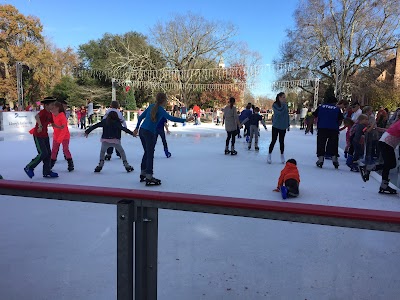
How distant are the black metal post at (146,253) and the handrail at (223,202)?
81 mm

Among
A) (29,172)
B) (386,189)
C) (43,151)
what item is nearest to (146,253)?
(386,189)

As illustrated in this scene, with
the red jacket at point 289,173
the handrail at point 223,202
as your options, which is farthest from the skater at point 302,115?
the handrail at point 223,202

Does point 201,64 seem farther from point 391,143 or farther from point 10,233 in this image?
point 10,233

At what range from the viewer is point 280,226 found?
1516 millimetres

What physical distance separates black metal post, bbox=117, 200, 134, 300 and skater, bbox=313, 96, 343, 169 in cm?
584

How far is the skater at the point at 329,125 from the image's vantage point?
655 centimetres

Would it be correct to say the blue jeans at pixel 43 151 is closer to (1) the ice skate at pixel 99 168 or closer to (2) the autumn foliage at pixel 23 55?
(1) the ice skate at pixel 99 168

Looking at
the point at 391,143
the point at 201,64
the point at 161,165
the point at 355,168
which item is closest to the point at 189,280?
the point at 391,143

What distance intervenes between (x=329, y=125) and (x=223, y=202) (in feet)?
18.9

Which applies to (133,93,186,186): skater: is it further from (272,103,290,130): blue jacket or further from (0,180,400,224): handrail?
(0,180,400,224): handrail

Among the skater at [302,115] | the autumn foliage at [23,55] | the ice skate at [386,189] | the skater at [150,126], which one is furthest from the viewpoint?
the autumn foliage at [23,55]

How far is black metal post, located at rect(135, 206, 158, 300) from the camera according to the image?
149 centimetres

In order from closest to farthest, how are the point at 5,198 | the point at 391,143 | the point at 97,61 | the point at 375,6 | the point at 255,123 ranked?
the point at 5,198
the point at 391,143
the point at 255,123
the point at 375,6
the point at 97,61

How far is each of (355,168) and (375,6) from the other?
2705cm
